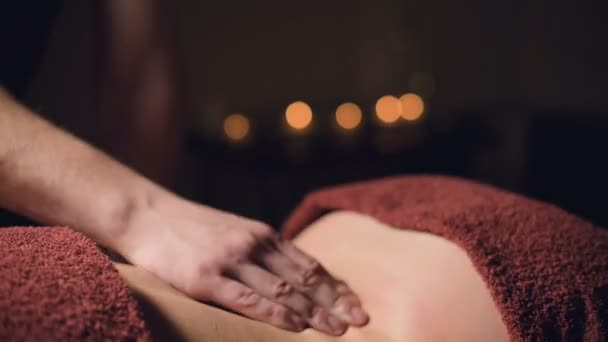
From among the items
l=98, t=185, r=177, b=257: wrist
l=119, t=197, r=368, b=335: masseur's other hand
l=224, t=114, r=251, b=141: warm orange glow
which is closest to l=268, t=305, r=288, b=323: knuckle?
l=119, t=197, r=368, b=335: masseur's other hand

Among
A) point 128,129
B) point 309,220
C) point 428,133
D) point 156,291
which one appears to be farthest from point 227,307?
point 428,133

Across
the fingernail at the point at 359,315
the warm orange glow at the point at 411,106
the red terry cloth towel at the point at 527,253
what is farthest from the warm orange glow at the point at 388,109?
the fingernail at the point at 359,315

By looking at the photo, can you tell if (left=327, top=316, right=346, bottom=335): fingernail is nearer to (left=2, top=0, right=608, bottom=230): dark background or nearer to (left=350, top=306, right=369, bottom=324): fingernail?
(left=350, top=306, right=369, bottom=324): fingernail

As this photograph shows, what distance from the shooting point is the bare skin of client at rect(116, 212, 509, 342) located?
44 cm

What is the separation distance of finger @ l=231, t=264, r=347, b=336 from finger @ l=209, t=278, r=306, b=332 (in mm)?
12

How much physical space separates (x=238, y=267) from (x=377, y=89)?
7.03 ft

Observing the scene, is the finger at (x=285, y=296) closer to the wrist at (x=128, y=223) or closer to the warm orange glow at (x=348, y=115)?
the wrist at (x=128, y=223)

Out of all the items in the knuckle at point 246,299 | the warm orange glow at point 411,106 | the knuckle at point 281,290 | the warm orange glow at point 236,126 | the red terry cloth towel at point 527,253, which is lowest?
the warm orange glow at point 236,126

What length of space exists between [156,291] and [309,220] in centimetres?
36

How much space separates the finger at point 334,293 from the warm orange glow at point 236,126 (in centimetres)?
168

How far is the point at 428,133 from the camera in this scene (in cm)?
211

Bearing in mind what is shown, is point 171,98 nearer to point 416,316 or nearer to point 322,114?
point 416,316

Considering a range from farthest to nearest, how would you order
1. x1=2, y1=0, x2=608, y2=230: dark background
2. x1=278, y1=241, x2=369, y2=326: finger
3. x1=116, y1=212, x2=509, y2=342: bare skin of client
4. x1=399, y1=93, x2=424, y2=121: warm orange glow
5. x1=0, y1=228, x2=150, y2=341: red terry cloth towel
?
x1=399, y1=93, x2=424, y2=121: warm orange glow
x1=2, y1=0, x2=608, y2=230: dark background
x1=278, y1=241, x2=369, y2=326: finger
x1=116, y1=212, x2=509, y2=342: bare skin of client
x1=0, y1=228, x2=150, y2=341: red terry cloth towel

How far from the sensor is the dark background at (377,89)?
2.06m
